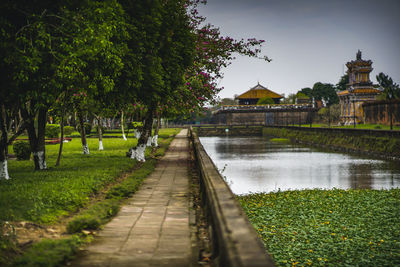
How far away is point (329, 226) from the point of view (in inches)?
353

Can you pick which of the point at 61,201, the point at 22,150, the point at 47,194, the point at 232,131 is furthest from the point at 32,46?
the point at 232,131

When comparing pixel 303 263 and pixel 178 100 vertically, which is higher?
pixel 178 100

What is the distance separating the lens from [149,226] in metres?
5.73

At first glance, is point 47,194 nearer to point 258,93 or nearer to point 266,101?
point 266,101

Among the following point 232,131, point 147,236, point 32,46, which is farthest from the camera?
point 232,131

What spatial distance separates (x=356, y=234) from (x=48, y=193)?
6.16 metres

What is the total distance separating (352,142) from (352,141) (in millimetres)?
114

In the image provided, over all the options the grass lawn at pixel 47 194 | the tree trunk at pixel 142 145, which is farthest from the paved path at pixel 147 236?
the tree trunk at pixel 142 145

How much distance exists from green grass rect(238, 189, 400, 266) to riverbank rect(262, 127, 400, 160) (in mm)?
13582

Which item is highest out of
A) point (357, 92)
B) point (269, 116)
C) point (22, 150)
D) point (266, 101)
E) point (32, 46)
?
point (266, 101)

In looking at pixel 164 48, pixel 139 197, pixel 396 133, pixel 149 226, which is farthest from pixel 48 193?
pixel 396 133

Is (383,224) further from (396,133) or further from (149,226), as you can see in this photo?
(396,133)

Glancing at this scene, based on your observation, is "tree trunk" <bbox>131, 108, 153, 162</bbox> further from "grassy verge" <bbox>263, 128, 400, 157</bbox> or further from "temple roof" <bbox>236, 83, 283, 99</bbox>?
"temple roof" <bbox>236, 83, 283, 99</bbox>

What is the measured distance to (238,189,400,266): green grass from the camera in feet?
23.5
